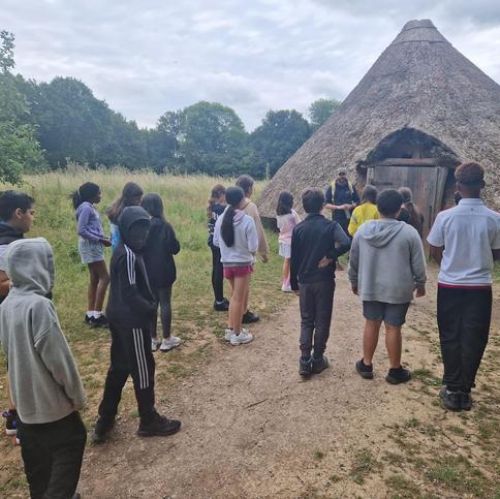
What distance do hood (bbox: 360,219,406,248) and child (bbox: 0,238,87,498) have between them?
2535 mm

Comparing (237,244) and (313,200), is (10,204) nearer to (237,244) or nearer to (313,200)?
(237,244)

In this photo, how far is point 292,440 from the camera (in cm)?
299

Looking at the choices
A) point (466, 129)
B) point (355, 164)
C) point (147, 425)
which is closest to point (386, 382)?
point (147, 425)

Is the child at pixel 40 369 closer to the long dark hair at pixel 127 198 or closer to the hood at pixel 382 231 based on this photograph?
the long dark hair at pixel 127 198

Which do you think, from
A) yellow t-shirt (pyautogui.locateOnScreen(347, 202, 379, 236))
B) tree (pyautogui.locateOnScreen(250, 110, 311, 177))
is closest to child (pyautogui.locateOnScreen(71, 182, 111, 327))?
yellow t-shirt (pyautogui.locateOnScreen(347, 202, 379, 236))

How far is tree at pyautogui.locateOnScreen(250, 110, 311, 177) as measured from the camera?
36469mm

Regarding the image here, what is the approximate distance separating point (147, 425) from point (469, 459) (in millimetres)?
2239

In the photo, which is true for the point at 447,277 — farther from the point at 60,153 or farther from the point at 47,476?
the point at 60,153

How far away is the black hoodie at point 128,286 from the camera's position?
2.80 m

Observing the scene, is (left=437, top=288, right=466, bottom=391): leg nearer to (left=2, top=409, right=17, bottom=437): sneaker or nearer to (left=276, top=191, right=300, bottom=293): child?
(left=276, top=191, right=300, bottom=293): child

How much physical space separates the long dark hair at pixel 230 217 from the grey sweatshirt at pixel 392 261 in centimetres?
141

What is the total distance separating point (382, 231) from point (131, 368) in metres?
2.29

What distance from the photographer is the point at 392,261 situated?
3527mm

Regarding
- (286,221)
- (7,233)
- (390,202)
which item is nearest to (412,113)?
(286,221)
